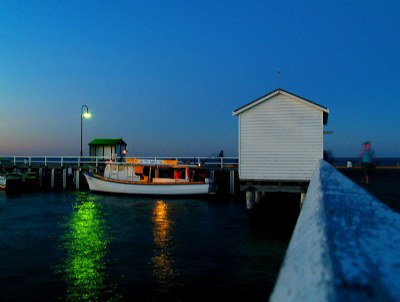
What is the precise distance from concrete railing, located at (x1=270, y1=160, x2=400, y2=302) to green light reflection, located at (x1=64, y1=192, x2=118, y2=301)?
8.71 m

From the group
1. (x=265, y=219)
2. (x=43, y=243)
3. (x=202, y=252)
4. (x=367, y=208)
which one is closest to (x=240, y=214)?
(x=265, y=219)

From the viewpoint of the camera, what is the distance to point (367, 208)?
1.27 metres

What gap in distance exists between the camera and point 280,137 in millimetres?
17750

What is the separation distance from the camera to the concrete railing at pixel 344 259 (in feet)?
2.31

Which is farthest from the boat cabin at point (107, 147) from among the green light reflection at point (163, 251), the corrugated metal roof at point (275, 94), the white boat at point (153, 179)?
the corrugated metal roof at point (275, 94)

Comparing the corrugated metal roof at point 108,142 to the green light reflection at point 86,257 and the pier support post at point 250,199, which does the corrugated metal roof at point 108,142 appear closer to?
the green light reflection at point 86,257

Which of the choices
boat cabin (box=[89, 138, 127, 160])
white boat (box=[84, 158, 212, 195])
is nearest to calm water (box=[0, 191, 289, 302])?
white boat (box=[84, 158, 212, 195])

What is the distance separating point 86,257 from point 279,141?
33.7ft

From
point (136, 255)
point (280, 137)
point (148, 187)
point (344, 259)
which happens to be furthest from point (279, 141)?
point (344, 259)

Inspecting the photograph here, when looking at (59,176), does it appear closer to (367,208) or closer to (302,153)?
(302,153)

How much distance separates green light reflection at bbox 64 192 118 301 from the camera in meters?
9.23

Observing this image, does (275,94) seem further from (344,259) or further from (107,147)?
(107,147)

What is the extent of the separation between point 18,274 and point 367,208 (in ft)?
37.1

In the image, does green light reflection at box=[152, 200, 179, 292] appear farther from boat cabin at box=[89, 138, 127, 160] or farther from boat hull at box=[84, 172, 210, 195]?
boat cabin at box=[89, 138, 127, 160]
